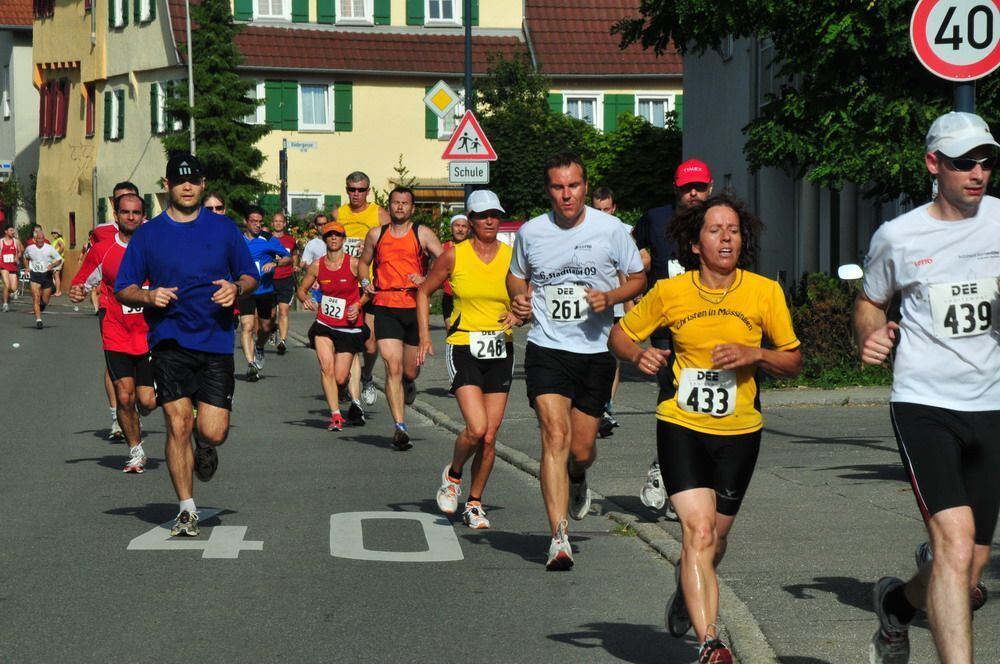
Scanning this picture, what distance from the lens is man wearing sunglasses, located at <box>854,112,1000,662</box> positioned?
6000 mm

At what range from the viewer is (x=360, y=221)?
680 inches

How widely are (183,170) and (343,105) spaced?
49.5 metres

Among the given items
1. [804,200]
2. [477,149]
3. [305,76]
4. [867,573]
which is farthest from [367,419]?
[305,76]

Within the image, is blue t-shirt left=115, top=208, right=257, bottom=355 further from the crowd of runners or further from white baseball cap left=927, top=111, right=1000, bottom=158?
white baseball cap left=927, top=111, right=1000, bottom=158

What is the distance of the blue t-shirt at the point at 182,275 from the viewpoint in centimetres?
1001

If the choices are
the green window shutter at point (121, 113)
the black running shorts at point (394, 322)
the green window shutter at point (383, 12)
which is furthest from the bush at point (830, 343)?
the green window shutter at point (121, 113)

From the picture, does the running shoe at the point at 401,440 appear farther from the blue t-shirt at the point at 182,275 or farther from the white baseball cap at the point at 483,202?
the blue t-shirt at the point at 182,275

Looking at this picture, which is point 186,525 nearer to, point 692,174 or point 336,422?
point 692,174

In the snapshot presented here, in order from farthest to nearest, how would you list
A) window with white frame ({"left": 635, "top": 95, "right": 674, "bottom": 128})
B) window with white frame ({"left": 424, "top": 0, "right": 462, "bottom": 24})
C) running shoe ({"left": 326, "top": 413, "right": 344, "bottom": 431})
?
1. window with white frame ({"left": 635, "top": 95, "right": 674, "bottom": 128})
2. window with white frame ({"left": 424, "top": 0, "right": 462, "bottom": 24})
3. running shoe ({"left": 326, "top": 413, "right": 344, "bottom": 431})

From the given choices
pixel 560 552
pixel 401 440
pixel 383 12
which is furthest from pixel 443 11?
pixel 560 552

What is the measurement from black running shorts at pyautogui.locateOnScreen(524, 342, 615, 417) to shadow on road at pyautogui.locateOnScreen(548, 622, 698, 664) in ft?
6.01

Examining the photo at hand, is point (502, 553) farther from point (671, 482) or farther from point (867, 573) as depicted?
point (671, 482)

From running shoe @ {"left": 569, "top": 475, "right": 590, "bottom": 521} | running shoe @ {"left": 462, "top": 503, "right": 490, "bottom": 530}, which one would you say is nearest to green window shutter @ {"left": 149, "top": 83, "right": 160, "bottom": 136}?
running shoe @ {"left": 462, "top": 503, "right": 490, "bottom": 530}

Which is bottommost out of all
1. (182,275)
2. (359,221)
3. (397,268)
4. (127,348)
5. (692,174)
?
(127,348)
